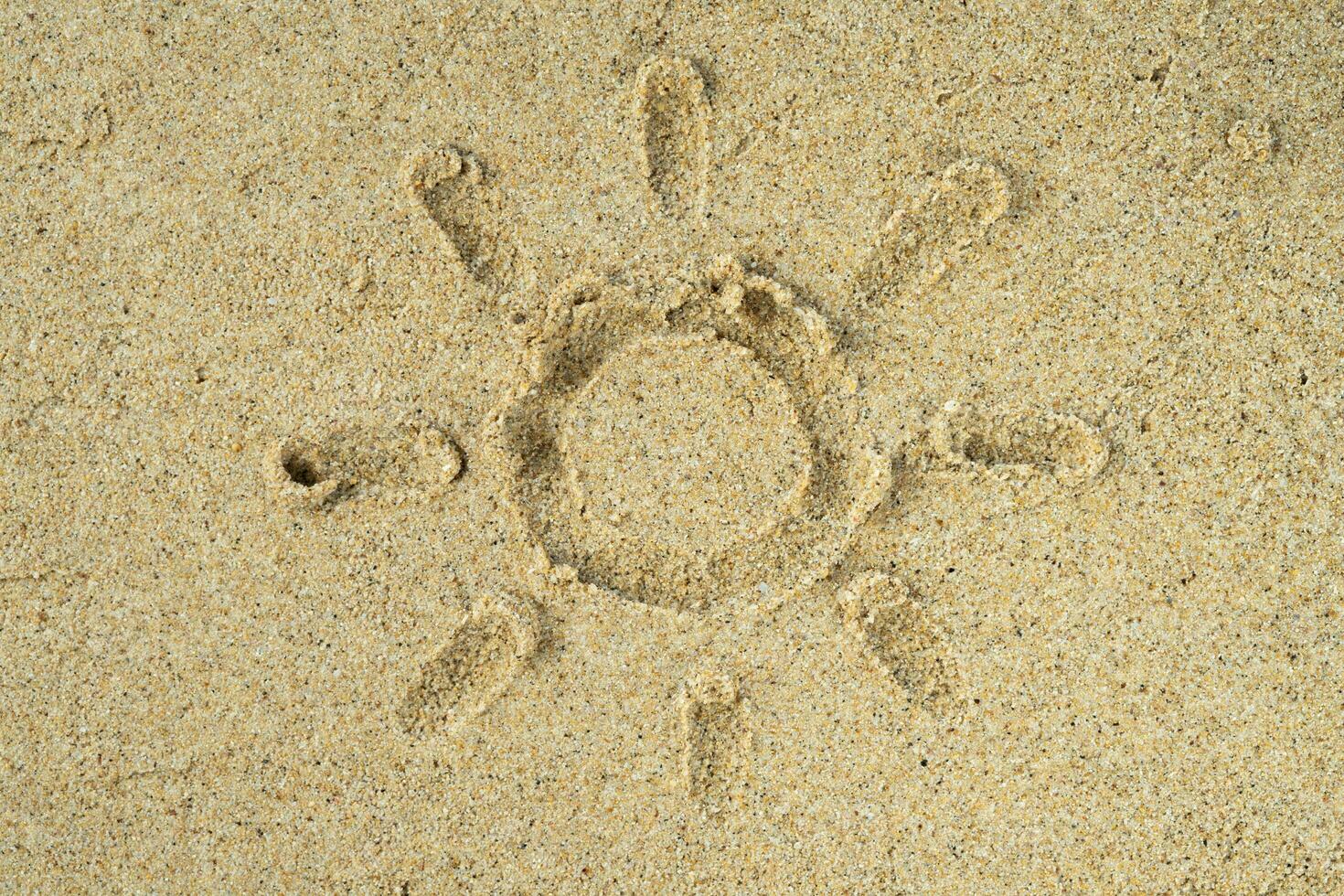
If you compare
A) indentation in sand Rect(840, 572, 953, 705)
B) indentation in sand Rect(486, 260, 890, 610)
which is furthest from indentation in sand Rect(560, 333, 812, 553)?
indentation in sand Rect(840, 572, 953, 705)

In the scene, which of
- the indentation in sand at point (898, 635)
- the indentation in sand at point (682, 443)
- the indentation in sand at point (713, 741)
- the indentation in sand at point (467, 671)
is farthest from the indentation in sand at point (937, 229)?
the indentation in sand at point (467, 671)

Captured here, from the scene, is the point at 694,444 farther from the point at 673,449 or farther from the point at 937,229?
the point at 937,229

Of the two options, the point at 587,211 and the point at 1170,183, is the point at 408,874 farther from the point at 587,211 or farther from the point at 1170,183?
the point at 1170,183

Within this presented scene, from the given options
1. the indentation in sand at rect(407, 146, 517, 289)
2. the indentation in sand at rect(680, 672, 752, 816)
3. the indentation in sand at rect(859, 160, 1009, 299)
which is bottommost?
the indentation in sand at rect(680, 672, 752, 816)

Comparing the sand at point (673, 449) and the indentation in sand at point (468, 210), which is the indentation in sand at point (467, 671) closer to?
the sand at point (673, 449)

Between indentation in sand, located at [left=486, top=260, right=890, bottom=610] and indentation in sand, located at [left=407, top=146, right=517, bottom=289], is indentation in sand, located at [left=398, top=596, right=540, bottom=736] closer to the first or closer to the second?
indentation in sand, located at [left=486, top=260, right=890, bottom=610]
